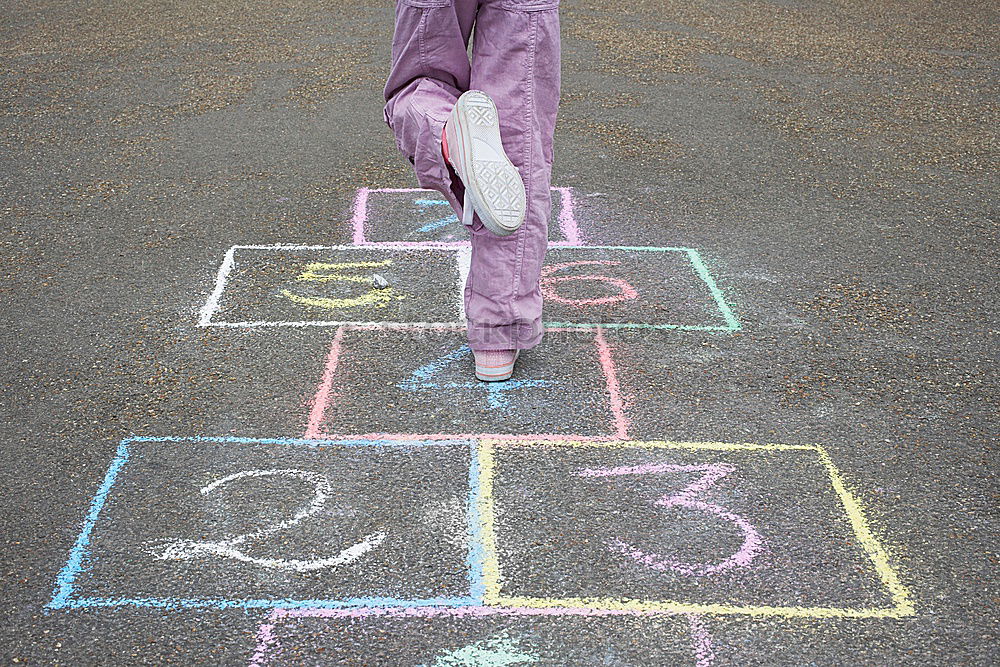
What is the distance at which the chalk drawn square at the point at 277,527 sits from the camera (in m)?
2.55

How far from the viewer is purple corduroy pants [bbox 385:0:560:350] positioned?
323 cm

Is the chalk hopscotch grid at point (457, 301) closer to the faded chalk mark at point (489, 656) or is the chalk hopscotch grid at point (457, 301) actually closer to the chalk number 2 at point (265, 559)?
the chalk number 2 at point (265, 559)

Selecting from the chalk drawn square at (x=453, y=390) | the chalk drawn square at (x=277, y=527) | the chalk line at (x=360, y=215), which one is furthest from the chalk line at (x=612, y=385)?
the chalk line at (x=360, y=215)

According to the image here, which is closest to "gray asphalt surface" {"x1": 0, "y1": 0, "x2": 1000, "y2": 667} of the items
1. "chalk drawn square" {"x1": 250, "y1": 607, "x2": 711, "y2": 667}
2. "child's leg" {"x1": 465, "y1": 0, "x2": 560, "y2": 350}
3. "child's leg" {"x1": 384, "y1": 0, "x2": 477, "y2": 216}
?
"chalk drawn square" {"x1": 250, "y1": 607, "x2": 711, "y2": 667}

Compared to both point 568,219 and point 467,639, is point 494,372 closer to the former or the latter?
point 467,639

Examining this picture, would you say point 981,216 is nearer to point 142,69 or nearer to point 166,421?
point 166,421

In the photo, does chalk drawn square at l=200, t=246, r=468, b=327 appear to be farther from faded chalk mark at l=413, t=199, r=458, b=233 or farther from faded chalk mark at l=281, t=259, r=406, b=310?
faded chalk mark at l=413, t=199, r=458, b=233

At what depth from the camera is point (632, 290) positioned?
4133mm

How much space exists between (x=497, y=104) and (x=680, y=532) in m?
1.33

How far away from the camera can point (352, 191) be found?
16.8 ft

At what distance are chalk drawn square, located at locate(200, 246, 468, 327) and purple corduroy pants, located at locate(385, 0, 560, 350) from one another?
45 centimetres

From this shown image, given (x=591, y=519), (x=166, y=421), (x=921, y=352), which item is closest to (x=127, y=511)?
(x=166, y=421)

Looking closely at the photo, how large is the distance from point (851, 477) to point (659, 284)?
4.33 ft

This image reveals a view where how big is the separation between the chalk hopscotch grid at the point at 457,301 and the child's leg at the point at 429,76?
2.18 feet
